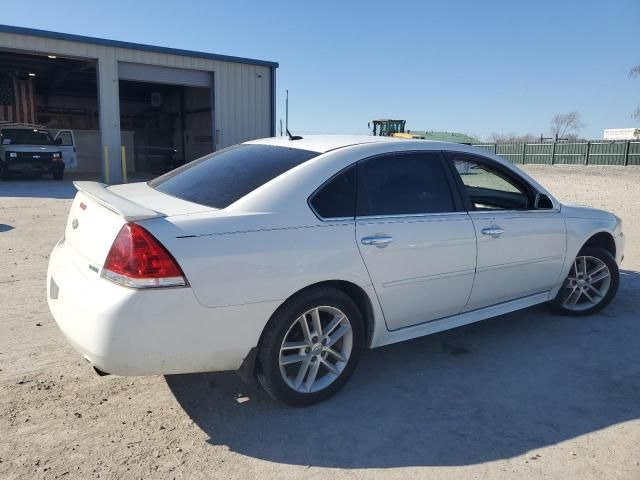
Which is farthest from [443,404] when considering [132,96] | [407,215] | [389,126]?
[389,126]

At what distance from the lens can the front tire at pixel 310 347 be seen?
2906 mm

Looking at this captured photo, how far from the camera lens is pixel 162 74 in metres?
19.9

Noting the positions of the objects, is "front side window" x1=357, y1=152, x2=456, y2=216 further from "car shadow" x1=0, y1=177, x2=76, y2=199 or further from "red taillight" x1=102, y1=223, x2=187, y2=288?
"car shadow" x1=0, y1=177, x2=76, y2=199

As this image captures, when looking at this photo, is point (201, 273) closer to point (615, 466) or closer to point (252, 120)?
point (615, 466)

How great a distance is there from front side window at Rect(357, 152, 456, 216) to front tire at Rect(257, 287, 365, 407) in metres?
0.63

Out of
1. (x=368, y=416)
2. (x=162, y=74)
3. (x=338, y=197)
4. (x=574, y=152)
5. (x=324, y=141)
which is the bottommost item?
(x=368, y=416)

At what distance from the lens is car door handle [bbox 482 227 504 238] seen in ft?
12.3

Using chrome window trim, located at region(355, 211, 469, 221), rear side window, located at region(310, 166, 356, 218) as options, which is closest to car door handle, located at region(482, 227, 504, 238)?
chrome window trim, located at region(355, 211, 469, 221)

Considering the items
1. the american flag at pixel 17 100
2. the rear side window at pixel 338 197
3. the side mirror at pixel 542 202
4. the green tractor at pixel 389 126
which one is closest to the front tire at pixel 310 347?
the rear side window at pixel 338 197

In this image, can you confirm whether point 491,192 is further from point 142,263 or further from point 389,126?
point 389,126

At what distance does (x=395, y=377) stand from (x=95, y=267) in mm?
2074

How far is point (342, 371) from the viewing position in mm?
3232

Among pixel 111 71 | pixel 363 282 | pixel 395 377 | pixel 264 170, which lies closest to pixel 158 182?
pixel 264 170

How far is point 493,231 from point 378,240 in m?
1.11
